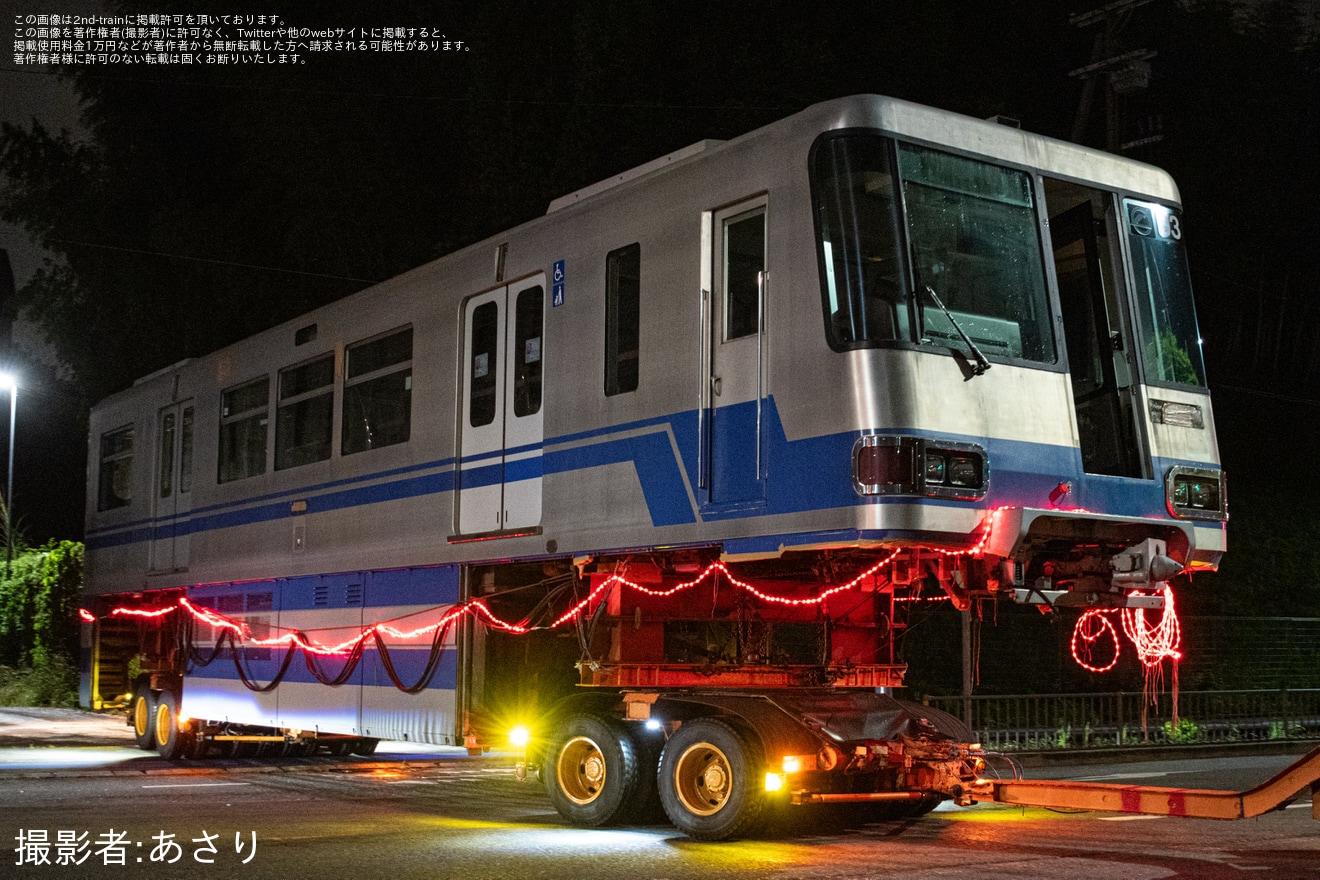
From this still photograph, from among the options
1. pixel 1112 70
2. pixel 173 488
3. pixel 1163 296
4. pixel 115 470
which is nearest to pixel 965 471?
pixel 1163 296

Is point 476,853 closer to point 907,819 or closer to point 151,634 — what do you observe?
point 907,819

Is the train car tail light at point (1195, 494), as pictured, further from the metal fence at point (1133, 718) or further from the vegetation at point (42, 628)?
the vegetation at point (42, 628)

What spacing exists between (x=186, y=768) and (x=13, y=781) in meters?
2.21

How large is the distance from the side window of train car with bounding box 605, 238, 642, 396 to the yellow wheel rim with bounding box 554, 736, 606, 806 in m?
2.46

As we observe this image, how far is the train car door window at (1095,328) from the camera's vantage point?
33.0 ft

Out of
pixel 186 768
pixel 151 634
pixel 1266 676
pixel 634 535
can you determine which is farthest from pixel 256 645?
pixel 1266 676

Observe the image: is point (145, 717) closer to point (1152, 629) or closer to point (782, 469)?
point (782, 469)

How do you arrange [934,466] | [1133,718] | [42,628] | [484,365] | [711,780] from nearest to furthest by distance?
[934,466] → [711,780] → [484,365] → [1133,718] → [42,628]

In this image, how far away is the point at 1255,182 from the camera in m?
28.3

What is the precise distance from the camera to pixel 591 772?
10.8 m

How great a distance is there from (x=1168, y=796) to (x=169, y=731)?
1183 centimetres

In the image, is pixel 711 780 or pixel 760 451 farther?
pixel 711 780

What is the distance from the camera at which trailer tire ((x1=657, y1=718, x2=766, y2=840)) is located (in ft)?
31.3

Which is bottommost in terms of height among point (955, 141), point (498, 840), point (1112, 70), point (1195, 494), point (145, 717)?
point (498, 840)
